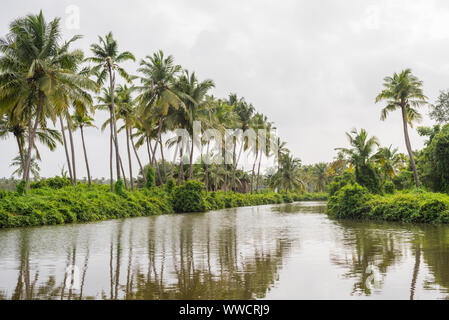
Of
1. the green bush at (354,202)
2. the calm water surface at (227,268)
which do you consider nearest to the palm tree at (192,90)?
the green bush at (354,202)

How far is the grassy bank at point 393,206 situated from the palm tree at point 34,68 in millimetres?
15651

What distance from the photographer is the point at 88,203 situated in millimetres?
21250

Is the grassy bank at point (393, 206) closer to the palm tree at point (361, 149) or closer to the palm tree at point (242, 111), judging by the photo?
the palm tree at point (361, 149)

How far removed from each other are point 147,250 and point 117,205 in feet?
49.1

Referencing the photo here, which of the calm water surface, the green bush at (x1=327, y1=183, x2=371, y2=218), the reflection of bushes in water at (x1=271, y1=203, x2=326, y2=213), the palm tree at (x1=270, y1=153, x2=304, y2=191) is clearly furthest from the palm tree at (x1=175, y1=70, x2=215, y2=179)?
the palm tree at (x1=270, y1=153, x2=304, y2=191)

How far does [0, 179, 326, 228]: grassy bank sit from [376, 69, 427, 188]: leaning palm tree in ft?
51.9

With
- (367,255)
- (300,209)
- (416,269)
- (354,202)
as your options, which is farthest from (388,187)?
(416,269)

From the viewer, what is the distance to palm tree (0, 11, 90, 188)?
20109 mm

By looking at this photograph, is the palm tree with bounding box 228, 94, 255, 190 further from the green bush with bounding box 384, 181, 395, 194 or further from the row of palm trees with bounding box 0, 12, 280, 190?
the green bush with bounding box 384, 181, 395, 194

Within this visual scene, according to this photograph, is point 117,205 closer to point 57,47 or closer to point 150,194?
point 150,194

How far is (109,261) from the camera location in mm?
8211

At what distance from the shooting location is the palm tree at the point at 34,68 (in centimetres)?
2011

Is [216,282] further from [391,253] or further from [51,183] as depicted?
[51,183]
